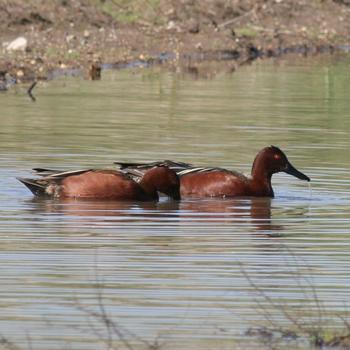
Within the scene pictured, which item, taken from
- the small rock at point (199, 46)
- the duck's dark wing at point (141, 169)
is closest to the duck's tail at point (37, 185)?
the duck's dark wing at point (141, 169)

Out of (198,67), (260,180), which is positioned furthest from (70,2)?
(260,180)

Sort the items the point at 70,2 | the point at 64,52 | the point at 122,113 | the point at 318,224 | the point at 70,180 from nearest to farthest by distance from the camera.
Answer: the point at 318,224 < the point at 70,180 < the point at 122,113 < the point at 64,52 < the point at 70,2

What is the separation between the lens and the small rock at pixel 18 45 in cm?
2677

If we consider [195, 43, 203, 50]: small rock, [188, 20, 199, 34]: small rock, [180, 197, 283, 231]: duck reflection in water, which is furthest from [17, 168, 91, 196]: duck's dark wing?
[188, 20, 199, 34]: small rock

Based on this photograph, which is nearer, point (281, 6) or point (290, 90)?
point (290, 90)

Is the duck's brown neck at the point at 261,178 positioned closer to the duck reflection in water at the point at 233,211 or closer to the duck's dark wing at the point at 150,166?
the duck reflection in water at the point at 233,211

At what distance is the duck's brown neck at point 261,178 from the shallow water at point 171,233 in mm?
124

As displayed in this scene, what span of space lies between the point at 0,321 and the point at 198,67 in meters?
21.7

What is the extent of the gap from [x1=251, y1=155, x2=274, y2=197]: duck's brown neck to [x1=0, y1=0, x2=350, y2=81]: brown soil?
1211 cm

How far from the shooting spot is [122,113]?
19.6 m

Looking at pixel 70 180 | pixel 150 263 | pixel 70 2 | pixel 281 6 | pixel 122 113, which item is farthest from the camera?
pixel 281 6

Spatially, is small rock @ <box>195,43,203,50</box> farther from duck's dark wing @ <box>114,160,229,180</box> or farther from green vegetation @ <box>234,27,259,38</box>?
duck's dark wing @ <box>114,160,229,180</box>

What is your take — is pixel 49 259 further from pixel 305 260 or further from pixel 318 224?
pixel 318 224

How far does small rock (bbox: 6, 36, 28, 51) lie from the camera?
26.8 m
